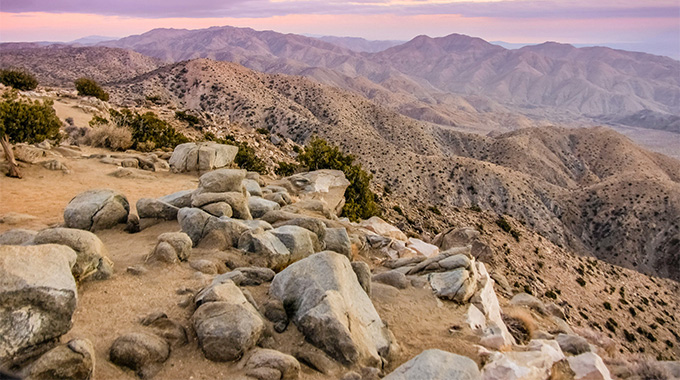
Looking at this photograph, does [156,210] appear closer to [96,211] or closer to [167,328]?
[96,211]

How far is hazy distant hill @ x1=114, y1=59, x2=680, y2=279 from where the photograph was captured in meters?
73.3

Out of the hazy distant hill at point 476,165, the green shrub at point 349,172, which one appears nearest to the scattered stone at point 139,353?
the green shrub at point 349,172

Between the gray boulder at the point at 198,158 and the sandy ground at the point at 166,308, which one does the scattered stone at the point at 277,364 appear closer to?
the sandy ground at the point at 166,308

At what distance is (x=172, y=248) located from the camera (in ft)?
37.5

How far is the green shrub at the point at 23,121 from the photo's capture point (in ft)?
63.2

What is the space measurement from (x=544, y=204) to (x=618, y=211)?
44.9ft

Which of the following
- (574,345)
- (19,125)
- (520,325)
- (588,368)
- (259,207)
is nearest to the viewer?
(588,368)

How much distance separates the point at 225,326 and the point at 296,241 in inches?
212

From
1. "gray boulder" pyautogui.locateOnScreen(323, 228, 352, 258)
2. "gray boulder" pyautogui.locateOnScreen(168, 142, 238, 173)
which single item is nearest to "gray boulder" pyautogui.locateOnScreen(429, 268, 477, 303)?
"gray boulder" pyautogui.locateOnScreen(323, 228, 352, 258)

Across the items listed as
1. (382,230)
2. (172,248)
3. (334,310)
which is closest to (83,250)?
(172,248)

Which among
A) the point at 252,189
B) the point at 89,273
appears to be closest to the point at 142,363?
the point at 89,273

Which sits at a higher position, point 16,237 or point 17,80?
point 17,80

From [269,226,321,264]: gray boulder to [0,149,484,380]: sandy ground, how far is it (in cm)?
203

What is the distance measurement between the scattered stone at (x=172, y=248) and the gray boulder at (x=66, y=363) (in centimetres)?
476
